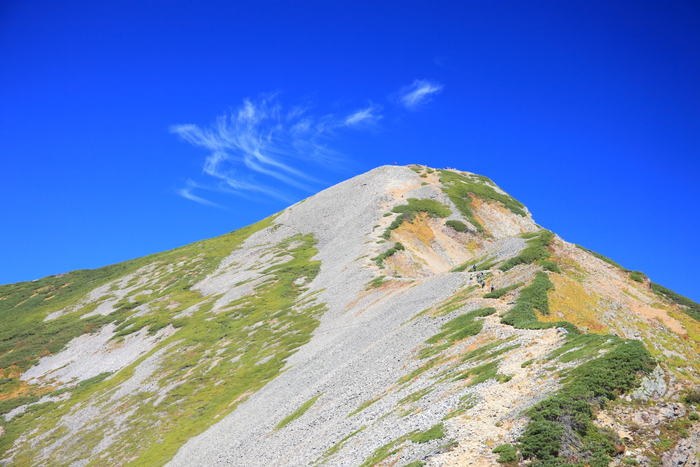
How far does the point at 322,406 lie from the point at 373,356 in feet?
25.5

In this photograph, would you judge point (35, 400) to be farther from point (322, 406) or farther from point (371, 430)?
point (371, 430)

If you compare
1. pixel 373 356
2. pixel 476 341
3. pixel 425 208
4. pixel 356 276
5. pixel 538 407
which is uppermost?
pixel 425 208

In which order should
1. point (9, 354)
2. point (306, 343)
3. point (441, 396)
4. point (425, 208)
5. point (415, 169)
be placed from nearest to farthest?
point (441, 396), point (306, 343), point (9, 354), point (425, 208), point (415, 169)

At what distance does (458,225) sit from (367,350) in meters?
58.1

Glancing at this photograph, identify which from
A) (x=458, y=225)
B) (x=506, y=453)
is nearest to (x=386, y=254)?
(x=458, y=225)

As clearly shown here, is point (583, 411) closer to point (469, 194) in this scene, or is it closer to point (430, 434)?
point (430, 434)

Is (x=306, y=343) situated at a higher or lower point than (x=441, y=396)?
higher

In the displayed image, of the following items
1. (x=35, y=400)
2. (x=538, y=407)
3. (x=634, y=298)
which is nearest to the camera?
(x=538, y=407)

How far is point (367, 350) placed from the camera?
47.7 metres

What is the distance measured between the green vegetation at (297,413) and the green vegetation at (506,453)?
2400cm

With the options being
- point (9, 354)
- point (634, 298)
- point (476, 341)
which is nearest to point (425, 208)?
point (634, 298)

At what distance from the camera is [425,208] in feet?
351

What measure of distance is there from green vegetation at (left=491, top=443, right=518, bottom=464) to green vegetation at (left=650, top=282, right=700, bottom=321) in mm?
34343

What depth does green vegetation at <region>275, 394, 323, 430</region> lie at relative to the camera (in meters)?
40.2
